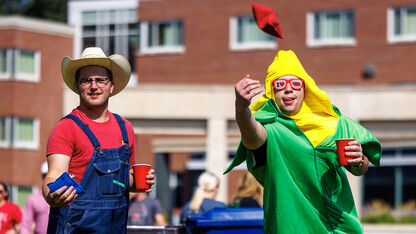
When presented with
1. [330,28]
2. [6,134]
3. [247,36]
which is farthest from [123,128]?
[6,134]

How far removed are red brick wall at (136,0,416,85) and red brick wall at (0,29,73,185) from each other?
505 centimetres

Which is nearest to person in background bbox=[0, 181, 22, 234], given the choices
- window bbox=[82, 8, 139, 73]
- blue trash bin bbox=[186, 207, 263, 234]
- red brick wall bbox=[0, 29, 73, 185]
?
blue trash bin bbox=[186, 207, 263, 234]

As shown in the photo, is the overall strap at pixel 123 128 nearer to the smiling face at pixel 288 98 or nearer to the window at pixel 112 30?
the smiling face at pixel 288 98

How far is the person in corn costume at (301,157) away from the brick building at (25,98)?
34.9 m

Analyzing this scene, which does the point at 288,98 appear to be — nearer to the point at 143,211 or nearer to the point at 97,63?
the point at 97,63

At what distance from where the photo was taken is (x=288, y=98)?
19.8ft

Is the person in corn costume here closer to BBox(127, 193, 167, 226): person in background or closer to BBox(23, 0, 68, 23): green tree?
BBox(127, 193, 167, 226): person in background

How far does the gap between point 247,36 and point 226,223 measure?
2999cm

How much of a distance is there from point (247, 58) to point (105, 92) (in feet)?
103

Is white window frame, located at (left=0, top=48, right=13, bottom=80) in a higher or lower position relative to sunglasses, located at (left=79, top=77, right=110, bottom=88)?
higher

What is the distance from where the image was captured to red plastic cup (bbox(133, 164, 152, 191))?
5.55 metres

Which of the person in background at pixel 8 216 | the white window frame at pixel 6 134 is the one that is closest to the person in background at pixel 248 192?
the person in background at pixel 8 216

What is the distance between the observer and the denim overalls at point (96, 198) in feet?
17.6

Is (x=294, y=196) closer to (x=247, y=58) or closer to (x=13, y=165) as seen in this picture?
(x=247, y=58)
